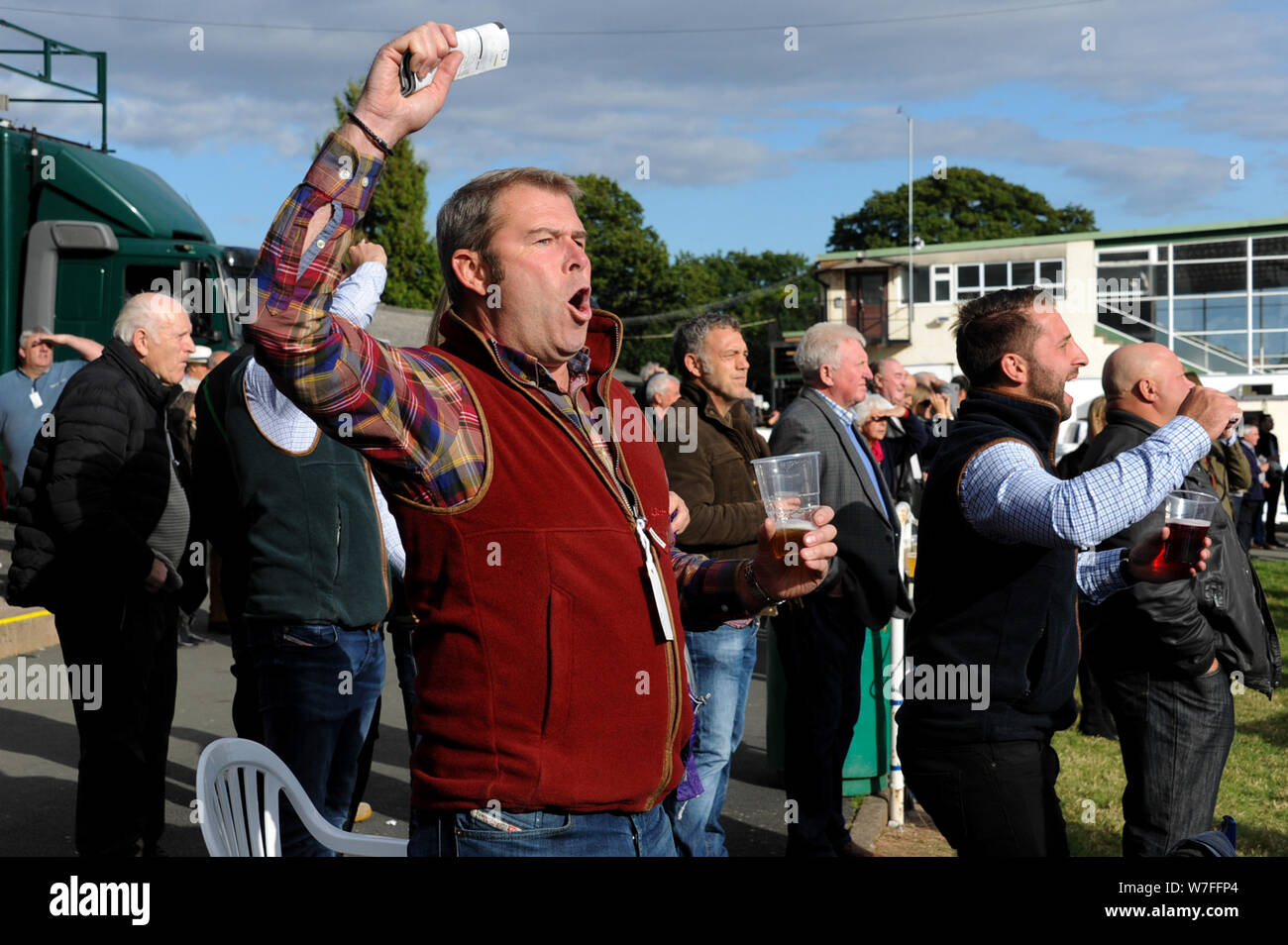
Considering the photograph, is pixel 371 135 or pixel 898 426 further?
pixel 898 426

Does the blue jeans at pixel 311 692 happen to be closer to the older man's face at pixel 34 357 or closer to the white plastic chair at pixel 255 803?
the white plastic chair at pixel 255 803

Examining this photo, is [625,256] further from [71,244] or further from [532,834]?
[532,834]

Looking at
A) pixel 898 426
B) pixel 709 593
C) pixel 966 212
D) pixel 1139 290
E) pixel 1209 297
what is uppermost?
pixel 966 212

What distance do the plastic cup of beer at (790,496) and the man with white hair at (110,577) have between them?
324cm

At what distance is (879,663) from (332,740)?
3.33 m

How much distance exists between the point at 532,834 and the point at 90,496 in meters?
3.50

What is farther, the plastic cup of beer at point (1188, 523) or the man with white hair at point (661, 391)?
the man with white hair at point (661, 391)

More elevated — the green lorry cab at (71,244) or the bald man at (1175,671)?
the green lorry cab at (71,244)

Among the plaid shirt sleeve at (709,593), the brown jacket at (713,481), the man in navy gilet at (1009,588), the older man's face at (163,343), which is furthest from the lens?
the brown jacket at (713,481)

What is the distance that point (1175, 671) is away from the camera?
4.38 meters

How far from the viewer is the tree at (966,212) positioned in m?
76.4

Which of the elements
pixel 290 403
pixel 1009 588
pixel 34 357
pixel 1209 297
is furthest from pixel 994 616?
pixel 1209 297

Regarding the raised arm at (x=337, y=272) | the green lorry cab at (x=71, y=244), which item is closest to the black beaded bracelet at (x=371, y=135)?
the raised arm at (x=337, y=272)

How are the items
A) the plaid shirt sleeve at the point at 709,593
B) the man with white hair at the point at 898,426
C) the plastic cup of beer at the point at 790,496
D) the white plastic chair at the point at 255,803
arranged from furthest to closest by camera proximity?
the man with white hair at the point at 898,426 < the white plastic chair at the point at 255,803 < the plaid shirt sleeve at the point at 709,593 < the plastic cup of beer at the point at 790,496
